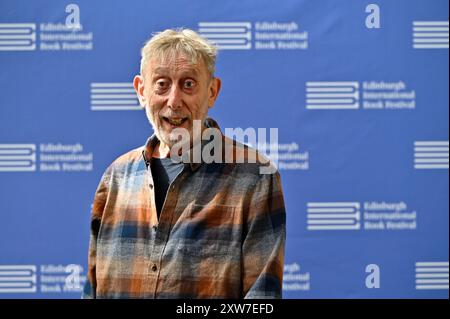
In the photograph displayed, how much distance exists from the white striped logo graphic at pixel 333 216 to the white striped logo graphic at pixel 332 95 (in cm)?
51

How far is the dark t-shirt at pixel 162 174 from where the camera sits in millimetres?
2227

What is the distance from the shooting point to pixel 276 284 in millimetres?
2109

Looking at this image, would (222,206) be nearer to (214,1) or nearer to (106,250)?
(106,250)

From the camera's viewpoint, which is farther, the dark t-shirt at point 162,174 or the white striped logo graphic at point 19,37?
the white striped logo graphic at point 19,37

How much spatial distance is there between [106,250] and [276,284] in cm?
51

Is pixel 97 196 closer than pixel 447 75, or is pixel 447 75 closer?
pixel 97 196

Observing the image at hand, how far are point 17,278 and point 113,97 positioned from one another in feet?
3.53

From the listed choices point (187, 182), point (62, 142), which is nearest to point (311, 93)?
point (62, 142)

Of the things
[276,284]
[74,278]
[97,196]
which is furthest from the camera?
[74,278]

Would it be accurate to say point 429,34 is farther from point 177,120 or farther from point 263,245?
point 263,245

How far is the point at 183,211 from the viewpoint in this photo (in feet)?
7.06
